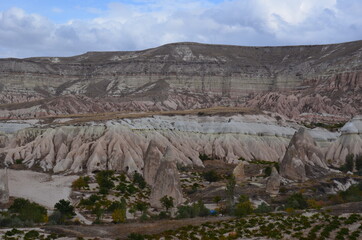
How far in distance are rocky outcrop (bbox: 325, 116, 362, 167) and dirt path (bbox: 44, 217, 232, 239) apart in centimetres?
4576

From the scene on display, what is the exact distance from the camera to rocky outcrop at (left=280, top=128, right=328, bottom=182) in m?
48.7

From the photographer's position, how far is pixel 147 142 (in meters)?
66.5

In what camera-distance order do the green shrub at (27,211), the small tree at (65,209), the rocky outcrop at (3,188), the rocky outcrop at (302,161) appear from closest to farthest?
the green shrub at (27,211), the small tree at (65,209), the rocky outcrop at (3,188), the rocky outcrop at (302,161)

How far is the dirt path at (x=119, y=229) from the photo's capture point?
24.1m

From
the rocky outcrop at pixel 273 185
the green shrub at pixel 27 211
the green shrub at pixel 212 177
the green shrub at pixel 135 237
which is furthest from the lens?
the green shrub at pixel 212 177

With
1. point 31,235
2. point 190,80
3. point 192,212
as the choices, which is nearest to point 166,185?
point 192,212

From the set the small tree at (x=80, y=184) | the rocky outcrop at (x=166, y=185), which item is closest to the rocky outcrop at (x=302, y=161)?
the rocky outcrop at (x=166, y=185)

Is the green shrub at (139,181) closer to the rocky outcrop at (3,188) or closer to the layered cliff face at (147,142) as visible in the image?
the layered cliff face at (147,142)

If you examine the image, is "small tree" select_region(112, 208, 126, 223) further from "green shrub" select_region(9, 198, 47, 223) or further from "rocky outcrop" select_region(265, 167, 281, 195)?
"rocky outcrop" select_region(265, 167, 281, 195)

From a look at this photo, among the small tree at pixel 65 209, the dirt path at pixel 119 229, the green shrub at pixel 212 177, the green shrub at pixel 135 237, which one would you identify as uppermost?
the green shrub at pixel 135 237

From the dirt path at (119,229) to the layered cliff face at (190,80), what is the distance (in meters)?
91.6

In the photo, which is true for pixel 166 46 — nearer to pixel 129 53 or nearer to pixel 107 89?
pixel 129 53

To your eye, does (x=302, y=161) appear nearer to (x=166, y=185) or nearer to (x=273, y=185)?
(x=273, y=185)

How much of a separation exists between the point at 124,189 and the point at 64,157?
18.1 m
